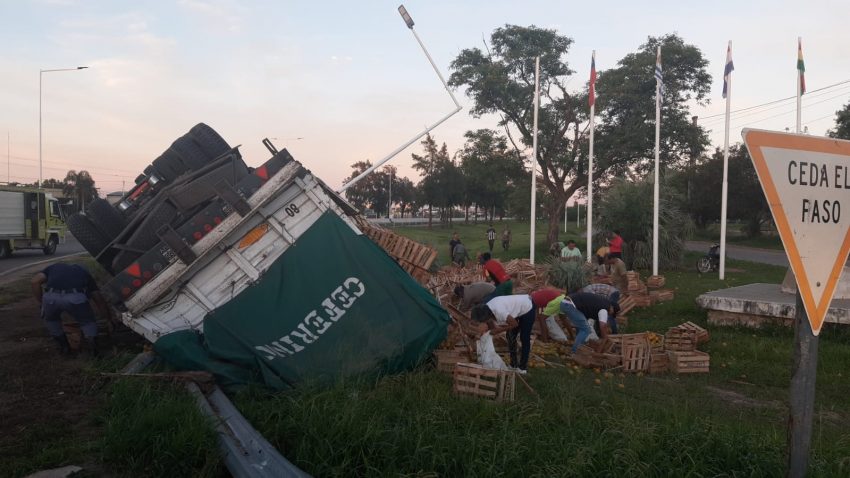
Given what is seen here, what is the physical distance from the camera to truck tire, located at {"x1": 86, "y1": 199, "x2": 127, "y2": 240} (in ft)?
25.6

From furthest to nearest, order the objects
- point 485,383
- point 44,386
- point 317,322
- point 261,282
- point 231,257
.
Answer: point 231,257 < point 261,282 < point 317,322 < point 44,386 < point 485,383

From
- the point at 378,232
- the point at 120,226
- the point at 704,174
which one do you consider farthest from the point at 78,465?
the point at 704,174

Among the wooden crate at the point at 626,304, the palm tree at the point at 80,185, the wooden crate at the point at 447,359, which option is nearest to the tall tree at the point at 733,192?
the wooden crate at the point at 626,304

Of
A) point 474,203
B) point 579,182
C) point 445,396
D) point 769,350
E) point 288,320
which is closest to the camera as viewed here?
point 445,396

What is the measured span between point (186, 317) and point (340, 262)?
6.43 ft

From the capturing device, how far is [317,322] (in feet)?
20.7

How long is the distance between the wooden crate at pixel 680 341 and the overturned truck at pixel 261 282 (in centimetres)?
414

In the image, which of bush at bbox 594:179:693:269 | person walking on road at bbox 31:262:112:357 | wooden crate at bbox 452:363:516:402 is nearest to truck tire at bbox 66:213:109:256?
person walking on road at bbox 31:262:112:357

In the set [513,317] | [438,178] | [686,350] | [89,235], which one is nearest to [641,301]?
[686,350]

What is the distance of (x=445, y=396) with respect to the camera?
5.55 meters

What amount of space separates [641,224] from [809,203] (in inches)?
806

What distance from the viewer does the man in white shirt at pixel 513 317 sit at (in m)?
7.51

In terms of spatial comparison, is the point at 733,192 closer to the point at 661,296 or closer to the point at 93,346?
the point at 661,296

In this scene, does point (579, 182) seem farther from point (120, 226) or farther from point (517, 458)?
point (517, 458)
